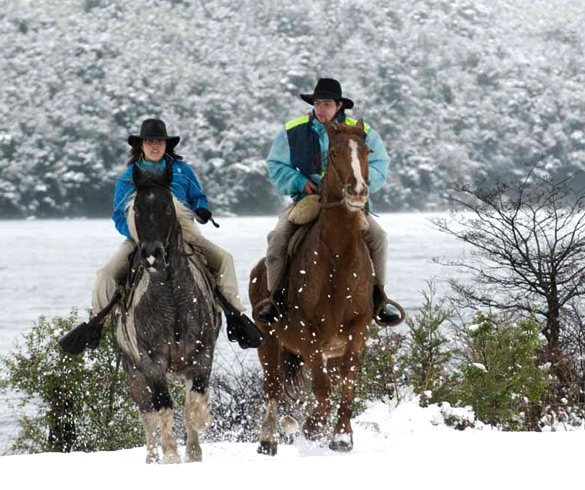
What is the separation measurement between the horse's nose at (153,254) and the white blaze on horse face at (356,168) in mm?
A: 1604

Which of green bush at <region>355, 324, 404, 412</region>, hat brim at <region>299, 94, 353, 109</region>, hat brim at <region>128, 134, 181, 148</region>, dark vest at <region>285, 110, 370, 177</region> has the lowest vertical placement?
green bush at <region>355, 324, 404, 412</region>

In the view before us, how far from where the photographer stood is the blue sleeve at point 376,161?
8.90m

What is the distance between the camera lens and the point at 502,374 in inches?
564

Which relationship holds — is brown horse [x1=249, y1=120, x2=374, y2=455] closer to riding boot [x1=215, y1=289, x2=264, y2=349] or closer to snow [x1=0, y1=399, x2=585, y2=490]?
riding boot [x1=215, y1=289, x2=264, y2=349]

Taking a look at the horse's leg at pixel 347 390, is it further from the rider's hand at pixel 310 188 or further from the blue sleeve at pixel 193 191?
the blue sleeve at pixel 193 191

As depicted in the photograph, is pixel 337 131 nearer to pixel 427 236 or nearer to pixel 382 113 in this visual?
pixel 427 236

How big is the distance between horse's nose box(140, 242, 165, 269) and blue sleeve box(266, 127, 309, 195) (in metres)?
2.07

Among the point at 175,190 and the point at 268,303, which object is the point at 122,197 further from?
the point at 268,303

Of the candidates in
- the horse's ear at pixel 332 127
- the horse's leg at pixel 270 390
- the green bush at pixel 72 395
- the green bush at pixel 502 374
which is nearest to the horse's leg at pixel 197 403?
the horse's leg at pixel 270 390

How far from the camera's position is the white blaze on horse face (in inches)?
300

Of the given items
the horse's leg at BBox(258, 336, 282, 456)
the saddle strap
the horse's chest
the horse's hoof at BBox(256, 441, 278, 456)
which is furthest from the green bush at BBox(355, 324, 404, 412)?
the horse's chest

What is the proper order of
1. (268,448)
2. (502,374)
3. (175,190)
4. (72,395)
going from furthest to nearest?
(72,395) < (502,374) < (268,448) < (175,190)

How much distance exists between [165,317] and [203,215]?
3.61 feet

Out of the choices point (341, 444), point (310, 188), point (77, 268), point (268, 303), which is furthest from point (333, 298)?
point (77, 268)
